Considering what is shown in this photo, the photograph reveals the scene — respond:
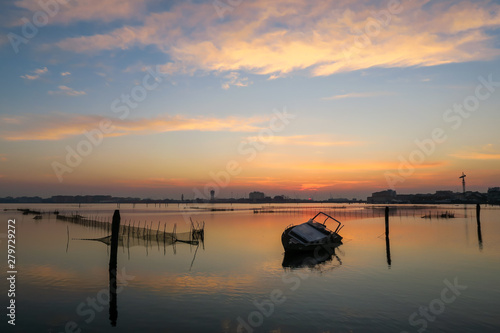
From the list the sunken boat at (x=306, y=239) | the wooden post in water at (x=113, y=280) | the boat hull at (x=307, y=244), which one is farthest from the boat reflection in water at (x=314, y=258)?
the wooden post in water at (x=113, y=280)

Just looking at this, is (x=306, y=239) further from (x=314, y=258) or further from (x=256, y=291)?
(x=256, y=291)

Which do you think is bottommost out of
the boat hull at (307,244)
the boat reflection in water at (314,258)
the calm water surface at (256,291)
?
the boat reflection in water at (314,258)

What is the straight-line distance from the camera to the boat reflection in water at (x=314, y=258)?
29503 millimetres

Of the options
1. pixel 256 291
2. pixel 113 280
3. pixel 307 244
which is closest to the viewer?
pixel 256 291

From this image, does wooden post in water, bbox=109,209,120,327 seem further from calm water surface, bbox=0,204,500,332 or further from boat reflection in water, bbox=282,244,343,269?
boat reflection in water, bbox=282,244,343,269

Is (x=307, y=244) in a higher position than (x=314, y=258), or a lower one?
higher

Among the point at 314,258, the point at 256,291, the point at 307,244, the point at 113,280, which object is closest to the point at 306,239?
the point at 307,244

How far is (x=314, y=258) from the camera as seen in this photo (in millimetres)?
32906

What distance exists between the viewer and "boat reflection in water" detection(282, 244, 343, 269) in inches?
1162

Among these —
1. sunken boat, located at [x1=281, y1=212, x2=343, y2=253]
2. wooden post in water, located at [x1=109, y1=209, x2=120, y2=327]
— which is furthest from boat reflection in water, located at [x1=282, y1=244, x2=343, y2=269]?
wooden post in water, located at [x1=109, y1=209, x2=120, y2=327]

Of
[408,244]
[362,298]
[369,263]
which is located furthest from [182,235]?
[362,298]

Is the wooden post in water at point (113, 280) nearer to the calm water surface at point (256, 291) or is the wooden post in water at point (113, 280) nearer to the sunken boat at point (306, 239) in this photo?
the calm water surface at point (256, 291)

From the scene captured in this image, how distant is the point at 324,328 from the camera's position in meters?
14.9

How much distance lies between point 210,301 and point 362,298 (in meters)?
8.34
